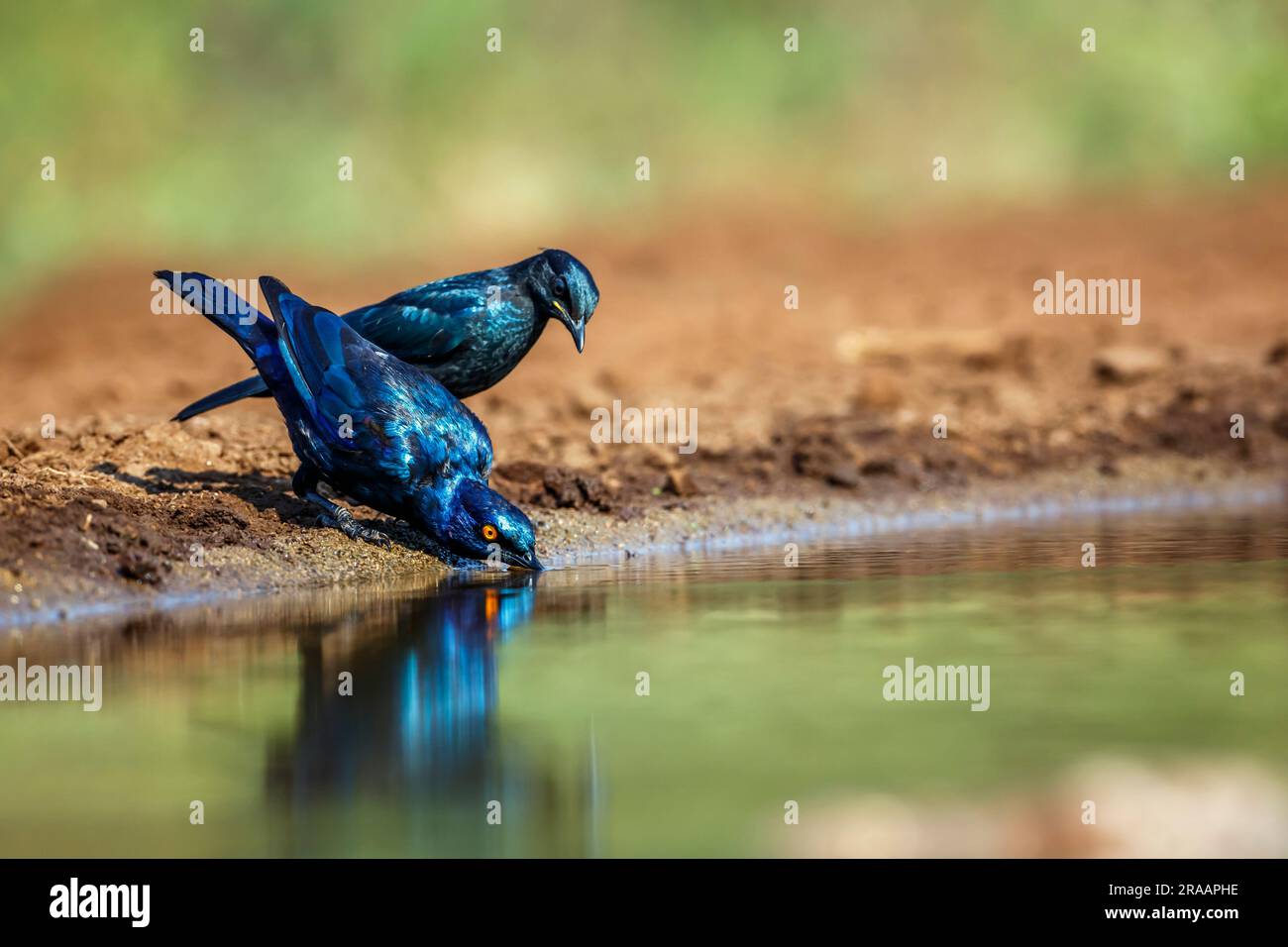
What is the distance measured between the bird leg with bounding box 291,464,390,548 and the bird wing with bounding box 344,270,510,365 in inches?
28.6

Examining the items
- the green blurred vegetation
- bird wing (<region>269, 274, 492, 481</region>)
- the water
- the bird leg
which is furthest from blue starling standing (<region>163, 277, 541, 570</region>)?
the green blurred vegetation

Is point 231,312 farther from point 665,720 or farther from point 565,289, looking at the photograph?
point 665,720

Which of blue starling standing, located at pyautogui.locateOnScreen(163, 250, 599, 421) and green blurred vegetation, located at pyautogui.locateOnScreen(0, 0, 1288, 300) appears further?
green blurred vegetation, located at pyautogui.locateOnScreen(0, 0, 1288, 300)

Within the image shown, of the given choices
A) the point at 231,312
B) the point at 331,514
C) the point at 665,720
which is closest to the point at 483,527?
Result: the point at 331,514

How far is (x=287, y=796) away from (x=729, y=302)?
12485 millimetres

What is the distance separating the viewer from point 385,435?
7578mm

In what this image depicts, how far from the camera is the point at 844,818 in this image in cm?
398

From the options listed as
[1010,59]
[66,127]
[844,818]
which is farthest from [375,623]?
[1010,59]

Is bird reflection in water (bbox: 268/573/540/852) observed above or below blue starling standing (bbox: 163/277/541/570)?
below

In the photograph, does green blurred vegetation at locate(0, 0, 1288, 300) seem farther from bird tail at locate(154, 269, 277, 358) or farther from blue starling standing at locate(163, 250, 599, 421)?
bird tail at locate(154, 269, 277, 358)

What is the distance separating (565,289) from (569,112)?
11936 mm

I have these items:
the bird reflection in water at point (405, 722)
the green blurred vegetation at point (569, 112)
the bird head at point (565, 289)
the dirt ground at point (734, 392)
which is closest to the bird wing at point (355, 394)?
the dirt ground at point (734, 392)

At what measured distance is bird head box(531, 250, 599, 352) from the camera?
815 centimetres

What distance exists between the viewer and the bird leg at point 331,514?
26.7ft
